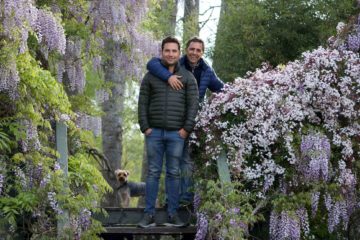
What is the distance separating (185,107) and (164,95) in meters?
0.24

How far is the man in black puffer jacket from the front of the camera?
24.2ft

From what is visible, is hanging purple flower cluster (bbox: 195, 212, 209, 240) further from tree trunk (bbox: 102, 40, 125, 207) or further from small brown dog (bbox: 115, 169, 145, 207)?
tree trunk (bbox: 102, 40, 125, 207)

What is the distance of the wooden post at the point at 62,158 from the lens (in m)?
6.78

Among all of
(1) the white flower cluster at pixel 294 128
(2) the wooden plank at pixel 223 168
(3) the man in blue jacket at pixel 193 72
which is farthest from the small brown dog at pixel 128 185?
(2) the wooden plank at pixel 223 168

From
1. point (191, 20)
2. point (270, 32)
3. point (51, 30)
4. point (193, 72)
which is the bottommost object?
point (193, 72)

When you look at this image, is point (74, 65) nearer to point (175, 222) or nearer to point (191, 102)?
point (191, 102)

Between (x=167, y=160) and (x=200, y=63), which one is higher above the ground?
(x=200, y=63)

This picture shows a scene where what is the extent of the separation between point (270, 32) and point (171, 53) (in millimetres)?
4662

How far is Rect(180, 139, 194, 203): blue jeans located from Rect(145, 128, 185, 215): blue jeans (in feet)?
0.69

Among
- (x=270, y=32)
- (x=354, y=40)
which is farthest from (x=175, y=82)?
(x=270, y=32)

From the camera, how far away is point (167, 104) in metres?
7.39

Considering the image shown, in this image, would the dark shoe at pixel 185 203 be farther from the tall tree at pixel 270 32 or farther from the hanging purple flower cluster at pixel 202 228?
the tall tree at pixel 270 32

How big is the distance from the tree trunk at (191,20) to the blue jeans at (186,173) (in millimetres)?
8349

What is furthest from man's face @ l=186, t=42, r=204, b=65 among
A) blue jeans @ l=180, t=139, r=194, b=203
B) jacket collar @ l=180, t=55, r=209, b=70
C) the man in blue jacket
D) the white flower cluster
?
blue jeans @ l=180, t=139, r=194, b=203
